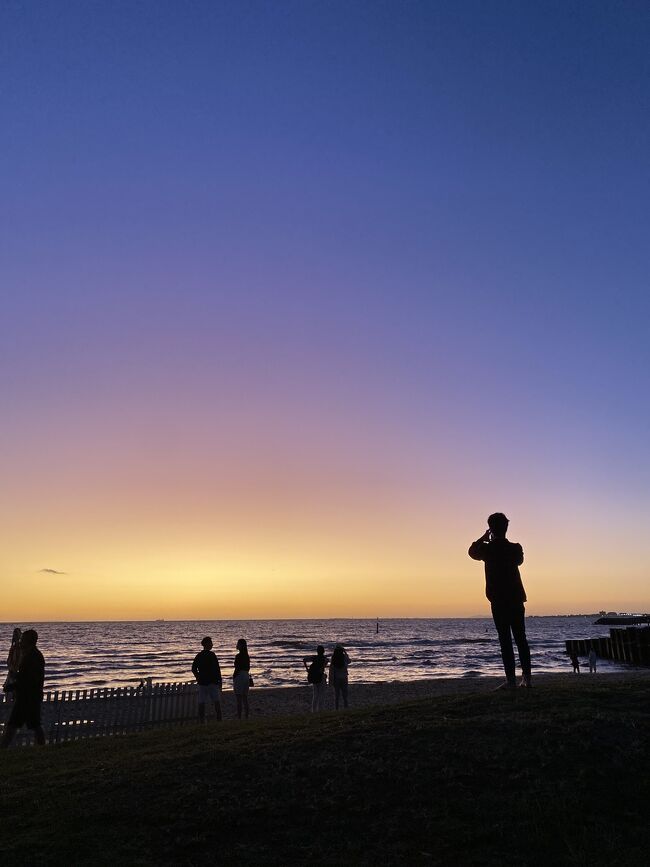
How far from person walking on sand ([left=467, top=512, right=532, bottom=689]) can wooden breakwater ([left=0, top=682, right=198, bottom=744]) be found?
9.77 meters

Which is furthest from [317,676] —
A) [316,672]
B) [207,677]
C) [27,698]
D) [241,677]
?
[27,698]

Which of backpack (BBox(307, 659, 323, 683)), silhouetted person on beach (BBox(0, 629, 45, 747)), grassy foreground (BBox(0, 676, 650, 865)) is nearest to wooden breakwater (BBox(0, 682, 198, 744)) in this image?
silhouetted person on beach (BBox(0, 629, 45, 747))

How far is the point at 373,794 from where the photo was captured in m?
6.55

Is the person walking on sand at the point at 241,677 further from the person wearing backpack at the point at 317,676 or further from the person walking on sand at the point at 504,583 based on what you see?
the person walking on sand at the point at 504,583

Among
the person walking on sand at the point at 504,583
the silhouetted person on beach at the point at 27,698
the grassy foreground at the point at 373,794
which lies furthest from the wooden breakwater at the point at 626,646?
the grassy foreground at the point at 373,794

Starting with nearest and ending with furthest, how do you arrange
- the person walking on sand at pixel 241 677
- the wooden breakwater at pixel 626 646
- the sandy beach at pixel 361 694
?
1. the person walking on sand at pixel 241 677
2. the sandy beach at pixel 361 694
3. the wooden breakwater at pixel 626 646

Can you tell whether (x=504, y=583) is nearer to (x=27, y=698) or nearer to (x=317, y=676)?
(x=27, y=698)

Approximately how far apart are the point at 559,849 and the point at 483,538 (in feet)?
17.8

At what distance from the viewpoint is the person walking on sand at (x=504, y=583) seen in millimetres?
10242

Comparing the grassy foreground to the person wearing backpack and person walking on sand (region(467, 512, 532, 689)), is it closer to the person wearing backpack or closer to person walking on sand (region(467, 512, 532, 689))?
person walking on sand (region(467, 512, 532, 689))

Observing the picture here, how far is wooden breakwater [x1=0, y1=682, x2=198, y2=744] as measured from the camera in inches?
607

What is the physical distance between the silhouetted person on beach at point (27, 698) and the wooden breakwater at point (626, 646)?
1402 inches

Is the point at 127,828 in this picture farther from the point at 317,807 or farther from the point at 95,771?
the point at 95,771

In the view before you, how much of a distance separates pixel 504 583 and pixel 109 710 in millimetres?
10616
